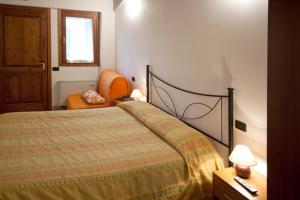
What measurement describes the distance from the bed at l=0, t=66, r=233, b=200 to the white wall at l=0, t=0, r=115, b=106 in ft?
9.01

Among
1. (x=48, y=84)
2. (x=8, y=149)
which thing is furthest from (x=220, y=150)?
(x=48, y=84)

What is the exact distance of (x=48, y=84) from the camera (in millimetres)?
5355

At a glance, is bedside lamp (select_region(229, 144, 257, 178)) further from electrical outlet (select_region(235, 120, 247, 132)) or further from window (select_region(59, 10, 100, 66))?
window (select_region(59, 10, 100, 66))

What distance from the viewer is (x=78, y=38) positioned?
17.9 feet

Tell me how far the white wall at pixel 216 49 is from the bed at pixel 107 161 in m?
0.40

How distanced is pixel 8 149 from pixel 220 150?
1.62m

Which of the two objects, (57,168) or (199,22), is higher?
(199,22)

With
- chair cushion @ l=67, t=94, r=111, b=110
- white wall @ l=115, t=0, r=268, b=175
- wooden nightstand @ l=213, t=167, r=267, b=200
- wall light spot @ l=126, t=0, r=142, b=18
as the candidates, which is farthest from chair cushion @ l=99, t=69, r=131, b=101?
wooden nightstand @ l=213, t=167, r=267, b=200

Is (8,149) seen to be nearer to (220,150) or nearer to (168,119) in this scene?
(168,119)

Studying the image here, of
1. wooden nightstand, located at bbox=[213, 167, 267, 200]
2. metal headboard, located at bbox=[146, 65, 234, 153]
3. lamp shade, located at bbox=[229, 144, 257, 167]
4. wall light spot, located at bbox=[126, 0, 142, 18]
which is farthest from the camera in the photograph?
wall light spot, located at bbox=[126, 0, 142, 18]

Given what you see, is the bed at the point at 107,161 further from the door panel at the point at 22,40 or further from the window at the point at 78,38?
the window at the point at 78,38

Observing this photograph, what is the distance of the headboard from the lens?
7.04 feet

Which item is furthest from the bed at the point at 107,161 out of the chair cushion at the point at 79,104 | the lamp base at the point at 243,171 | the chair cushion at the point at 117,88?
the chair cushion at the point at 117,88

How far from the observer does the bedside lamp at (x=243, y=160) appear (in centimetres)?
178
